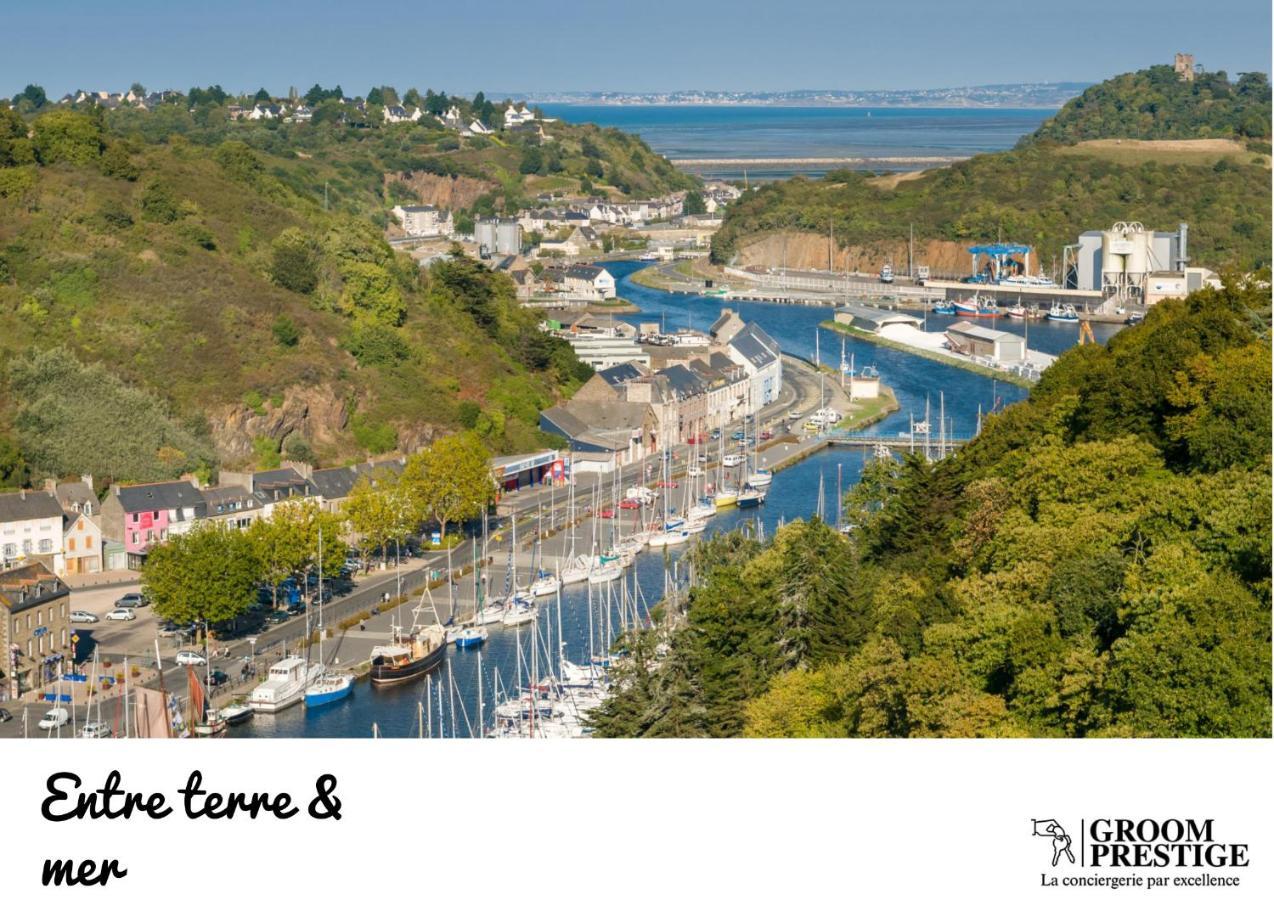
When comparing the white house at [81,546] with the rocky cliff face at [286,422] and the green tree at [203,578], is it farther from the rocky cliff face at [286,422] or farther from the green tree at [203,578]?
the rocky cliff face at [286,422]

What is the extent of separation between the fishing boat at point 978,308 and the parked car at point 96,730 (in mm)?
28629

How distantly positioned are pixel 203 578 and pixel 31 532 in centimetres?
272

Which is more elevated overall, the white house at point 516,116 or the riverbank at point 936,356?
the white house at point 516,116

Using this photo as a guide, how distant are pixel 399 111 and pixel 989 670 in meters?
56.6

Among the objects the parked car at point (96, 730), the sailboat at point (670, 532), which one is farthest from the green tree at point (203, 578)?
the sailboat at point (670, 532)

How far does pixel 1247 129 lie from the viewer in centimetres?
5122

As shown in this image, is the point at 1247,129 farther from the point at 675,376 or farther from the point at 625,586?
the point at 625,586

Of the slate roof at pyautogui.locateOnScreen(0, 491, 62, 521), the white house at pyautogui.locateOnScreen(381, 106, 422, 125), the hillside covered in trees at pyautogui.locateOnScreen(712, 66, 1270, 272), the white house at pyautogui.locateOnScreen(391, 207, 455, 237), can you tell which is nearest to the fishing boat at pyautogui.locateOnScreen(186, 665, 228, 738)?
the slate roof at pyautogui.locateOnScreen(0, 491, 62, 521)

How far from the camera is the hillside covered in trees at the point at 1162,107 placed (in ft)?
188

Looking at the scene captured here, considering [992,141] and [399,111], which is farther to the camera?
[992,141]

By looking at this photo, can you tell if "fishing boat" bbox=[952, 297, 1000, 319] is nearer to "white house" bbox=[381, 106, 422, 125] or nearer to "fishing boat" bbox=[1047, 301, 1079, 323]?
"fishing boat" bbox=[1047, 301, 1079, 323]

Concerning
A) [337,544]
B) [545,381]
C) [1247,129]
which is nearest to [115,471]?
[337,544]

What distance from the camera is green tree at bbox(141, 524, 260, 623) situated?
13.6m

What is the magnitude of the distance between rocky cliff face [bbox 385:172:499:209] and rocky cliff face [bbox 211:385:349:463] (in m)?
33.8
